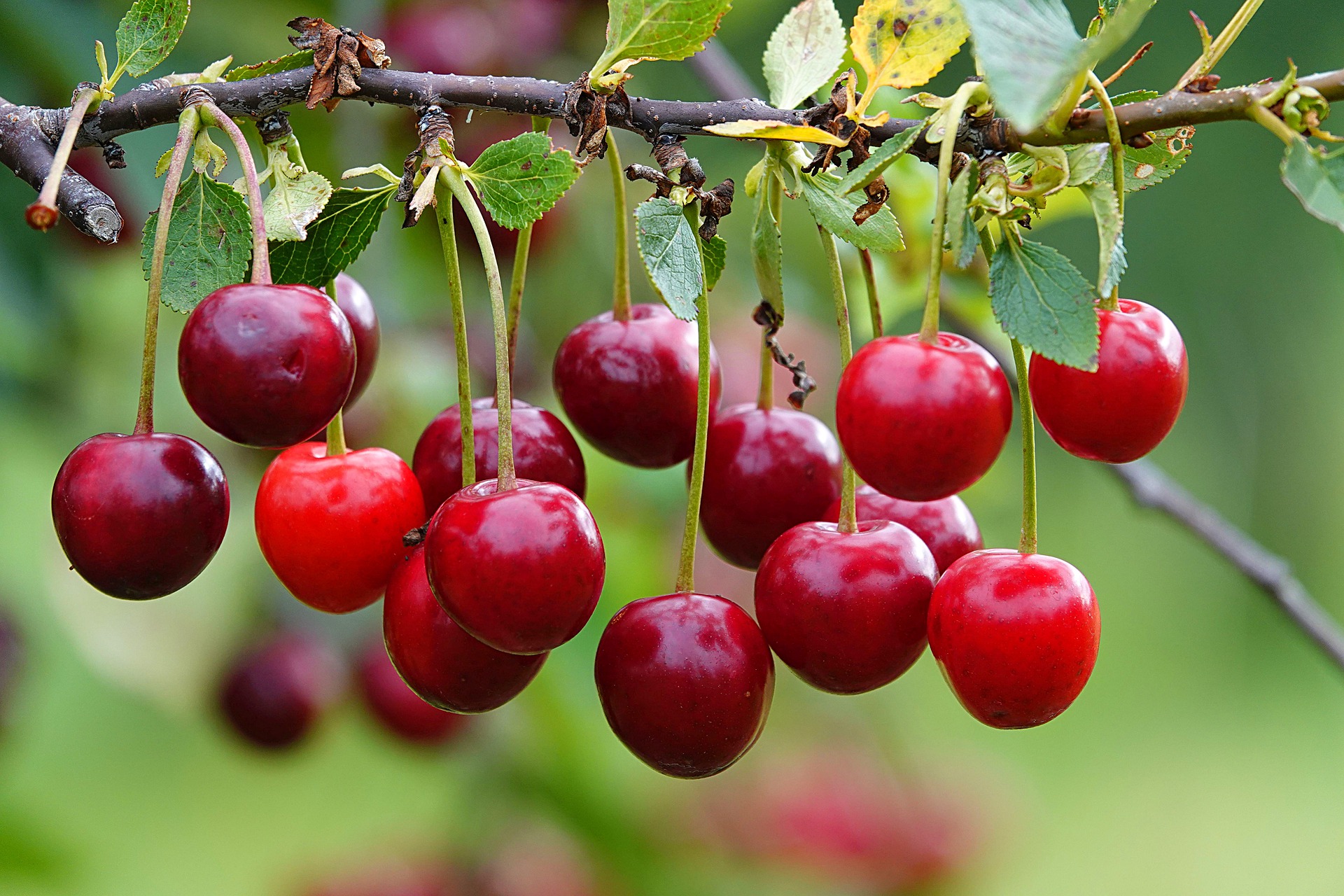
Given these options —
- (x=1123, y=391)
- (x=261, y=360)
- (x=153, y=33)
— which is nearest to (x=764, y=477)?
(x=1123, y=391)

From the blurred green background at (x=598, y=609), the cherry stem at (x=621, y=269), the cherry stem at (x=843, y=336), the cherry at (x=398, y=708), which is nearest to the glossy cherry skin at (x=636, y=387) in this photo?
the cherry stem at (x=621, y=269)

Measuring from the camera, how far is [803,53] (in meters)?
0.99

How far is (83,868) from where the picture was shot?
2.03 meters

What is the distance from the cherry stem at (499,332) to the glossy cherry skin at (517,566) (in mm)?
25

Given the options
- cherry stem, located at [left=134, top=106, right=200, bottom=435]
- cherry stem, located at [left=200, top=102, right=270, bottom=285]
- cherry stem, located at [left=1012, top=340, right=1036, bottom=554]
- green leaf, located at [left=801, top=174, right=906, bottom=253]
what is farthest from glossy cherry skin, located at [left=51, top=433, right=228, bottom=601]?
cherry stem, located at [left=1012, top=340, right=1036, bottom=554]

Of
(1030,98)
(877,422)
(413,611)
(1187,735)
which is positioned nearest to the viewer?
(1030,98)

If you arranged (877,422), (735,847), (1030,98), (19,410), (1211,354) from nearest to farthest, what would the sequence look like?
(1030,98)
(877,422)
(19,410)
(735,847)
(1211,354)

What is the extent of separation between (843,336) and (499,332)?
288 millimetres

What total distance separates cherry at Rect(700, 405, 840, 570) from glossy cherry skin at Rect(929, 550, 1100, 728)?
0.70ft

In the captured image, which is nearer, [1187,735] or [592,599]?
[592,599]

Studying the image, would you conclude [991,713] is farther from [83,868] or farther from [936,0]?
[83,868]

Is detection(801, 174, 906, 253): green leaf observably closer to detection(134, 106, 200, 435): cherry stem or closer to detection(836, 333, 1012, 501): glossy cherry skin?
detection(836, 333, 1012, 501): glossy cherry skin

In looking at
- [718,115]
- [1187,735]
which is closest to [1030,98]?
[718,115]

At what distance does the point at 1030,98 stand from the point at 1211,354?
616cm
